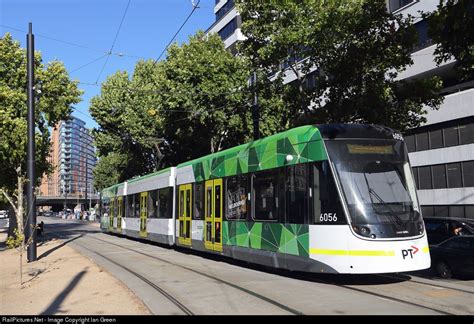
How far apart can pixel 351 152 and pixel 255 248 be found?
3826 millimetres

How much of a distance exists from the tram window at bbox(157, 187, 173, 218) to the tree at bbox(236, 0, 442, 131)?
6.46m

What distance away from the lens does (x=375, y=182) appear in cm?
998

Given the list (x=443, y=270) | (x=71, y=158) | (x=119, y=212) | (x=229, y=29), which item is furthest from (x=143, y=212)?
(x=71, y=158)

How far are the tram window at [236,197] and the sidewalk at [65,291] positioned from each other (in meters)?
3.70

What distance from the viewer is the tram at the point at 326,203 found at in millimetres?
9586

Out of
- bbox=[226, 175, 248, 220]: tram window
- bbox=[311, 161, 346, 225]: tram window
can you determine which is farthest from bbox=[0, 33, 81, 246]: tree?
bbox=[311, 161, 346, 225]: tram window

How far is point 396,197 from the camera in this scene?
395 inches

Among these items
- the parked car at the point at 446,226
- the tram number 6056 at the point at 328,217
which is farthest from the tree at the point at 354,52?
the tram number 6056 at the point at 328,217

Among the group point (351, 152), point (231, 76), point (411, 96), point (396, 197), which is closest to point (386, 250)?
point (396, 197)

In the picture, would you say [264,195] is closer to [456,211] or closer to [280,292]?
[280,292]

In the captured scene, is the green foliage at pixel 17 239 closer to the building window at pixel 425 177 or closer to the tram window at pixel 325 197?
the tram window at pixel 325 197

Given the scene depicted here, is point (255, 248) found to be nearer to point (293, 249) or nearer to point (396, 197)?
point (293, 249)

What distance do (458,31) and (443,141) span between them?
71.0 ft
